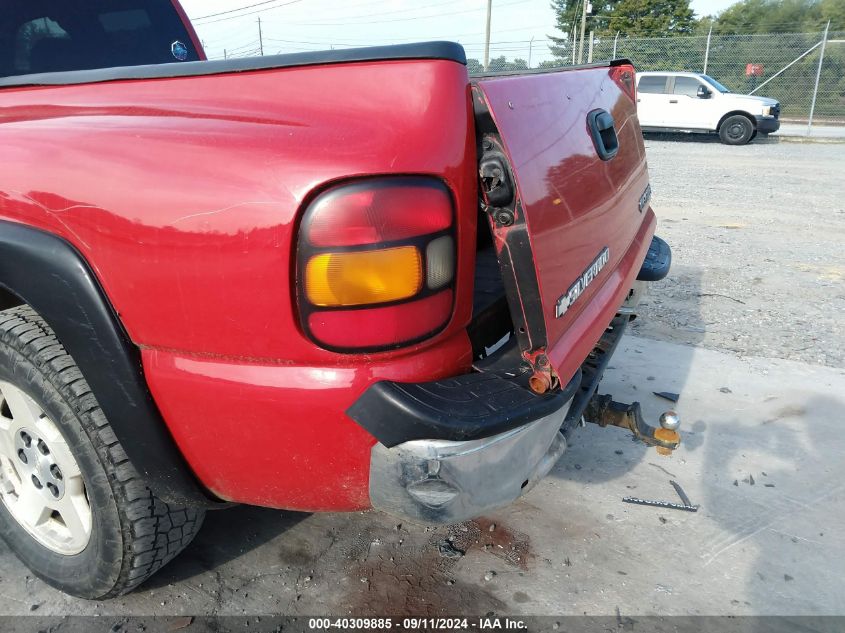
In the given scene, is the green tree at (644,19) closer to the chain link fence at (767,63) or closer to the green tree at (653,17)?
Result: the green tree at (653,17)

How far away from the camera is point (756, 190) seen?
9016mm

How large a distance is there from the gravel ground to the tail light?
182 cm

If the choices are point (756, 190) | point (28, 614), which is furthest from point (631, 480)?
point (756, 190)

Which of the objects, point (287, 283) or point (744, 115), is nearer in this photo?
point (287, 283)

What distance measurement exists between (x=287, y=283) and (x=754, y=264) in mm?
5218

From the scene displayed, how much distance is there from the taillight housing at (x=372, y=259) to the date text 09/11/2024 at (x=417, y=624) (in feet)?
3.45

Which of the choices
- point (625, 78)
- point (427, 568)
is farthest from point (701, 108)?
point (427, 568)

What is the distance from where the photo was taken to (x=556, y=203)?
69.5 inches

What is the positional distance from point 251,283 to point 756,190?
9.29 metres

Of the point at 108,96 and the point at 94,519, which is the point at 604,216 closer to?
the point at 108,96

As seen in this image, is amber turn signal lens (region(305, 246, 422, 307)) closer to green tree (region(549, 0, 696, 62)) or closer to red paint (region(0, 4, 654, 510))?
red paint (region(0, 4, 654, 510))

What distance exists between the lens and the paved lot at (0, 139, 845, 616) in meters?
2.12

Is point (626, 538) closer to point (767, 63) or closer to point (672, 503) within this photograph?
point (672, 503)

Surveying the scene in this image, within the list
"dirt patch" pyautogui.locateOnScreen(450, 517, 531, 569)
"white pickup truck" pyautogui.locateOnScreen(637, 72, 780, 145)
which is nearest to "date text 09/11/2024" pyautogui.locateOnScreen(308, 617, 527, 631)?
"dirt patch" pyautogui.locateOnScreen(450, 517, 531, 569)
